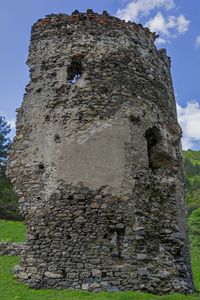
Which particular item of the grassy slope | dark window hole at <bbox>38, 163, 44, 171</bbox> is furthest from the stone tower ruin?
the grassy slope

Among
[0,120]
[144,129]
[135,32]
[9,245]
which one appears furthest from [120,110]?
[0,120]

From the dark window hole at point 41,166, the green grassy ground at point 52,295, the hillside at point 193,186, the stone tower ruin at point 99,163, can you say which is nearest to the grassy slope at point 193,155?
the hillside at point 193,186

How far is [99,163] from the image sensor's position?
12.1m

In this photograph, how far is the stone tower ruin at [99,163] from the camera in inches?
446

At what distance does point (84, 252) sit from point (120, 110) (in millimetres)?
4105

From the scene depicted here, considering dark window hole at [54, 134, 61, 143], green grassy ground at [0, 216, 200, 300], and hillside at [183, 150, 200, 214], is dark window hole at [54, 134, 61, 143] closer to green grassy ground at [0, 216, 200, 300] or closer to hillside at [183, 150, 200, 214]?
green grassy ground at [0, 216, 200, 300]

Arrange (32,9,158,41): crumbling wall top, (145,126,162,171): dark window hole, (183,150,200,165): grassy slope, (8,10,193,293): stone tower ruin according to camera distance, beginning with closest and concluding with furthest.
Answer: (8,10,193,293): stone tower ruin
(145,126,162,171): dark window hole
(32,9,158,41): crumbling wall top
(183,150,200,165): grassy slope

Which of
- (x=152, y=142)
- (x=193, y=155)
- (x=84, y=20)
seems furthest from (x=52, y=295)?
(x=193, y=155)

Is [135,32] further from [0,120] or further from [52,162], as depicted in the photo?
[0,120]

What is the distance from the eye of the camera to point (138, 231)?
11.5m

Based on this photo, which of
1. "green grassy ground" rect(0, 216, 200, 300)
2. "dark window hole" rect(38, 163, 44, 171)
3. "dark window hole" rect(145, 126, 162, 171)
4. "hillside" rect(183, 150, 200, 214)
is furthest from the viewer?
"hillside" rect(183, 150, 200, 214)

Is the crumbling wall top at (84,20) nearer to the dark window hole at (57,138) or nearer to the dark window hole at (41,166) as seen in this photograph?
the dark window hole at (57,138)

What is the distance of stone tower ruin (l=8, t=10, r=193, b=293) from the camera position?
11.3 metres

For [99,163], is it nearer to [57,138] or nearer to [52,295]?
[57,138]
